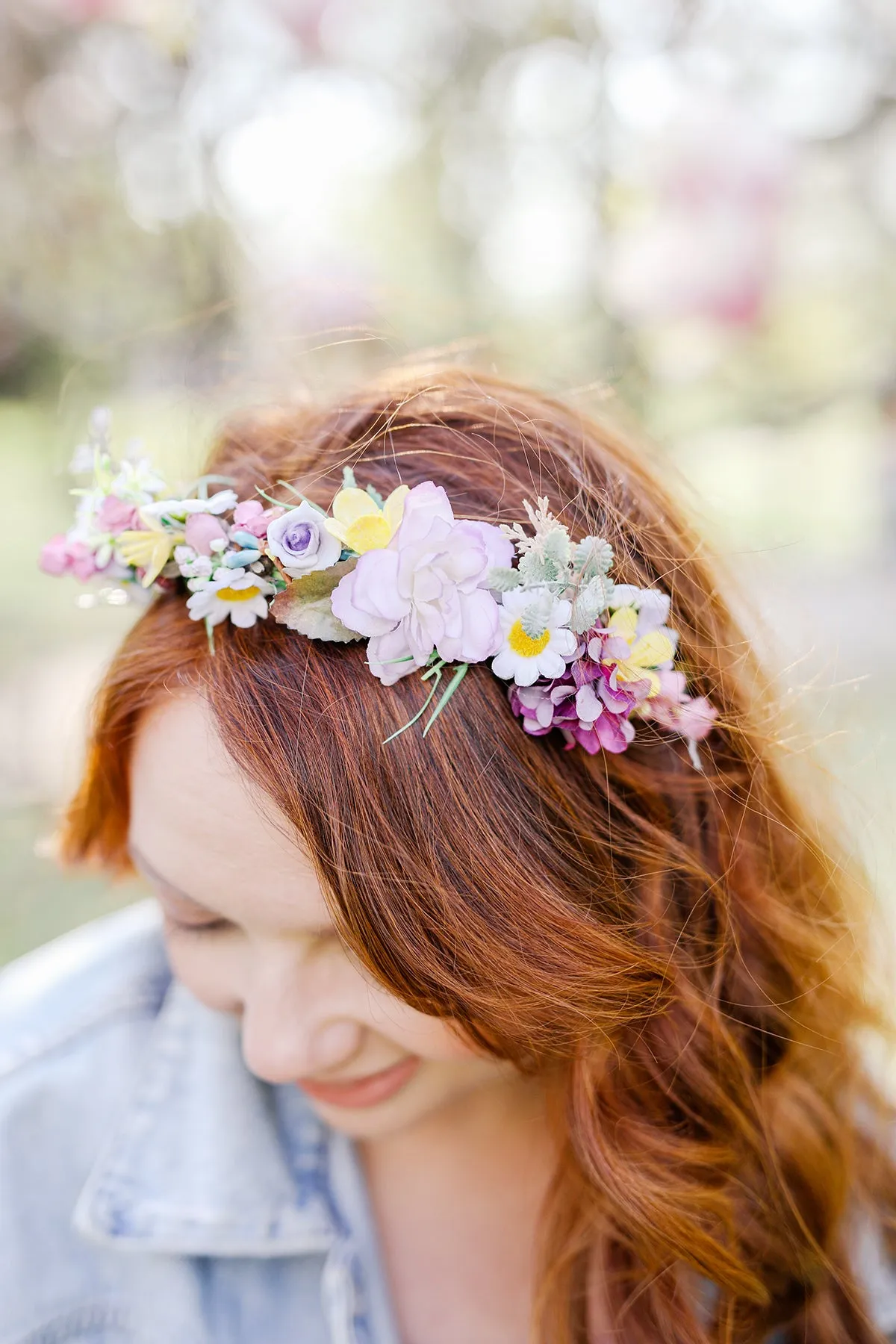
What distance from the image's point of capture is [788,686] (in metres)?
0.96

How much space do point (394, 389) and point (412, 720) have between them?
361mm

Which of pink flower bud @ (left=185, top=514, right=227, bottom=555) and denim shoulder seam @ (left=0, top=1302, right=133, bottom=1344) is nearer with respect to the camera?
pink flower bud @ (left=185, top=514, right=227, bottom=555)

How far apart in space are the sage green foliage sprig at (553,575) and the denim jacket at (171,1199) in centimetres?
67

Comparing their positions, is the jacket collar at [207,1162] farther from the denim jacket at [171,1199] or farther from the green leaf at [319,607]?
the green leaf at [319,607]

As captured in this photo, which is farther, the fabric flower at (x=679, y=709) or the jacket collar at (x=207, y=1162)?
the jacket collar at (x=207, y=1162)

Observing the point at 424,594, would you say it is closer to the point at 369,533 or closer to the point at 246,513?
the point at 369,533

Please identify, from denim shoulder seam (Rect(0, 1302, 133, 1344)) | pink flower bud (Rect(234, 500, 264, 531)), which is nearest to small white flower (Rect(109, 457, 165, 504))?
pink flower bud (Rect(234, 500, 264, 531))

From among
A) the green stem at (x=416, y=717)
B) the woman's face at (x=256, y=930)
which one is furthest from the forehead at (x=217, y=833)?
the green stem at (x=416, y=717)

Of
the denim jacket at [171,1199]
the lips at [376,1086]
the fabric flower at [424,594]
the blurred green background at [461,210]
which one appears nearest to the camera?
the fabric flower at [424,594]

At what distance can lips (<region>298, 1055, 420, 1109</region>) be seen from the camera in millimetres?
902

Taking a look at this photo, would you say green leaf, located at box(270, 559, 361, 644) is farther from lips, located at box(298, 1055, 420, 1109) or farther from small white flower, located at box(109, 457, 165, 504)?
lips, located at box(298, 1055, 420, 1109)

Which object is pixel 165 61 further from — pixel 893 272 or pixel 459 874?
pixel 459 874

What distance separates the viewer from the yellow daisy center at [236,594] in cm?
76

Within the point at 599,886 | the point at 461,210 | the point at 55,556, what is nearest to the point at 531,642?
the point at 599,886
